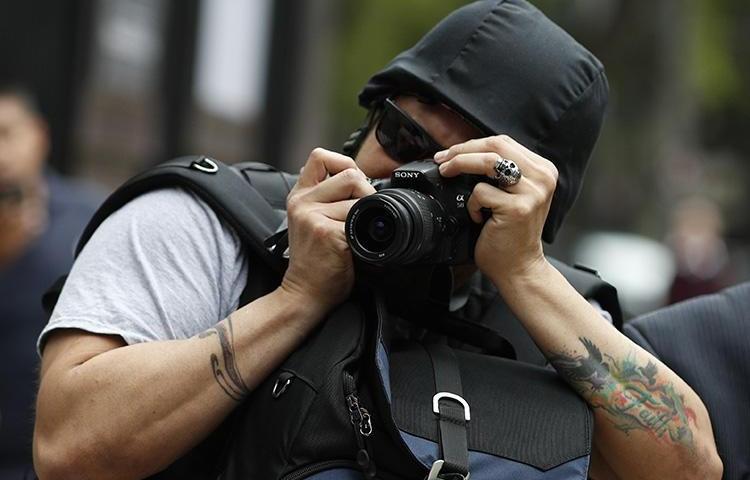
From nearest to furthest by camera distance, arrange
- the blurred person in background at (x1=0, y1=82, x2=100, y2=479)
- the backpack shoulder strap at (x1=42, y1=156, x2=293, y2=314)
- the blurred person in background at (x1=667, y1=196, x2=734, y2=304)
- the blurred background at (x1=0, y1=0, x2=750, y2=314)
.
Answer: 1. the backpack shoulder strap at (x1=42, y1=156, x2=293, y2=314)
2. the blurred person in background at (x1=0, y1=82, x2=100, y2=479)
3. the blurred background at (x1=0, y1=0, x2=750, y2=314)
4. the blurred person in background at (x1=667, y1=196, x2=734, y2=304)

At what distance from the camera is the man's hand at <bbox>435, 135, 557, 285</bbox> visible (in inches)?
86.5

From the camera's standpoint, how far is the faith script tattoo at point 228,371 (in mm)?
2104

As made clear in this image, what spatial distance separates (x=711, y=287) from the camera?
9.84 meters

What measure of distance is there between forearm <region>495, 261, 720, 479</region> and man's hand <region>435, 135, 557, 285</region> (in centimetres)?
4

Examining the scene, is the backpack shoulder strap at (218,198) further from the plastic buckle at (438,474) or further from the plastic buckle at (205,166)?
the plastic buckle at (438,474)

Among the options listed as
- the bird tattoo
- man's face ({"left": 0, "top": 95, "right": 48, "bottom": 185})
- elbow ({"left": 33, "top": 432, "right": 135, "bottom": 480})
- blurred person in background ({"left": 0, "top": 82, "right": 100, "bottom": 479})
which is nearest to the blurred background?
man's face ({"left": 0, "top": 95, "right": 48, "bottom": 185})

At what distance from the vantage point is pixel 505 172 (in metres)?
2.19

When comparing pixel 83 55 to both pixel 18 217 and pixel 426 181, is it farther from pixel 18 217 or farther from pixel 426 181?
pixel 426 181

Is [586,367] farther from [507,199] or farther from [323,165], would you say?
[323,165]

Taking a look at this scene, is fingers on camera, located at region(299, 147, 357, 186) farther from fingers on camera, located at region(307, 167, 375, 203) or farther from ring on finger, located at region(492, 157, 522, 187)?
ring on finger, located at region(492, 157, 522, 187)

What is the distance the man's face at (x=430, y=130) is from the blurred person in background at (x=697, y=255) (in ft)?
24.1

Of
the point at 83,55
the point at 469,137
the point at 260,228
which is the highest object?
the point at 469,137

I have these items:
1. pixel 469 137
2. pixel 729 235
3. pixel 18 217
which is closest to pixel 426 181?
pixel 469 137

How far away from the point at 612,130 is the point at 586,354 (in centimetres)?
1639
